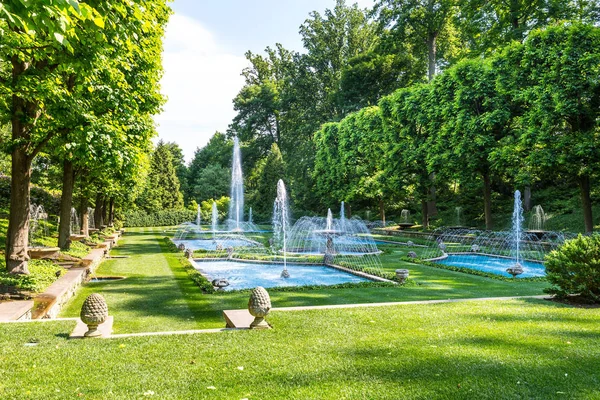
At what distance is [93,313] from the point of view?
5656 millimetres

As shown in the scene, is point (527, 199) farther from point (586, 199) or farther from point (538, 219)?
point (586, 199)

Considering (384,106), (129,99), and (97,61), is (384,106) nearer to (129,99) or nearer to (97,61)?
(129,99)

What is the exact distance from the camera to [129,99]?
11.1 metres

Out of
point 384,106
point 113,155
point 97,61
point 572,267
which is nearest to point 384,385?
point 572,267

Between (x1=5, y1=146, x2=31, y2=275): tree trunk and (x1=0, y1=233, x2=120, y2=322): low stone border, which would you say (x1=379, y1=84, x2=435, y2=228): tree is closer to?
(x1=0, y1=233, x2=120, y2=322): low stone border

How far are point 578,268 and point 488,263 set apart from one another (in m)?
9.45

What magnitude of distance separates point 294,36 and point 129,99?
43088mm

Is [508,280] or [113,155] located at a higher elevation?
[113,155]

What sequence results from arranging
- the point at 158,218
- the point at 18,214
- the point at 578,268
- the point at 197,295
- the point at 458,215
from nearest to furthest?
the point at 578,268 → the point at 197,295 → the point at 18,214 → the point at 458,215 → the point at 158,218

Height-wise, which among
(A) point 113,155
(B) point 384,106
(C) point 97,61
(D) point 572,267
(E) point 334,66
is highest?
(E) point 334,66

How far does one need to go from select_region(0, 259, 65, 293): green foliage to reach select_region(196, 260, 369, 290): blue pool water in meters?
4.18

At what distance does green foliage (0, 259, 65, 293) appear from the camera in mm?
8530

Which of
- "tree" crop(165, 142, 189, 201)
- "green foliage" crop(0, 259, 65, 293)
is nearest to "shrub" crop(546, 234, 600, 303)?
"green foliage" crop(0, 259, 65, 293)

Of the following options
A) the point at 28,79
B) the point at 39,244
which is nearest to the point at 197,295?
the point at 28,79
